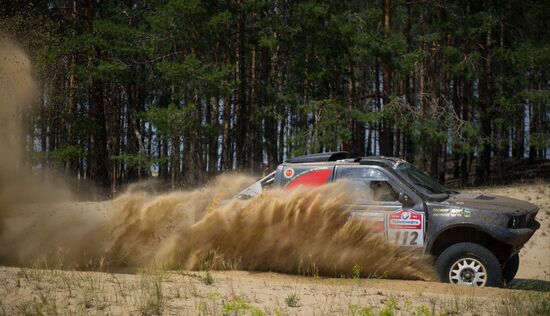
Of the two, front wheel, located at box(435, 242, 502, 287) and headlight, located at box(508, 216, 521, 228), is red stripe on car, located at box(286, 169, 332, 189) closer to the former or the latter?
front wheel, located at box(435, 242, 502, 287)

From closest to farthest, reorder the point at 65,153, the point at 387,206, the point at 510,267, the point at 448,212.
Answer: the point at 448,212
the point at 387,206
the point at 510,267
the point at 65,153

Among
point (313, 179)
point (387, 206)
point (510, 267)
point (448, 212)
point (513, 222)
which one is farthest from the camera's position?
point (510, 267)

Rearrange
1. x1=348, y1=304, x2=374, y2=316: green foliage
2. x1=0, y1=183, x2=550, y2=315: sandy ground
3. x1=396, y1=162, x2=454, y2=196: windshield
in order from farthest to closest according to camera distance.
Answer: x1=396, y1=162, x2=454, y2=196: windshield
x1=0, y1=183, x2=550, y2=315: sandy ground
x1=348, y1=304, x2=374, y2=316: green foliage

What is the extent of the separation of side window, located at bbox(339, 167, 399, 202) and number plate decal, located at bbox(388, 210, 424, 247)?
280 millimetres

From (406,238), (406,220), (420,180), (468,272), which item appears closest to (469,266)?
(468,272)

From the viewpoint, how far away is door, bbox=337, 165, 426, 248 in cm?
794

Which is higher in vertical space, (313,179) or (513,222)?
(313,179)

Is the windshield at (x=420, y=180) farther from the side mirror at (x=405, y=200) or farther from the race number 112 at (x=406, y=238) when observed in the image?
the race number 112 at (x=406, y=238)

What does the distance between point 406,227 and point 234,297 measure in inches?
127

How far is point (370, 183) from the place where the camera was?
8.30m

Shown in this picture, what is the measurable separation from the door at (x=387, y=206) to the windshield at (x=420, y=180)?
0.26 meters

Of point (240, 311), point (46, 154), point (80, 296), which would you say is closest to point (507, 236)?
point (240, 311)

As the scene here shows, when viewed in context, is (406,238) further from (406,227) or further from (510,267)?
(510,267)

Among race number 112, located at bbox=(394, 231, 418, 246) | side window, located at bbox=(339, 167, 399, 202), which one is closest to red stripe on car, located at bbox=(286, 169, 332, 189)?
side window, located at bbox=(339, 167, 399, 202)
